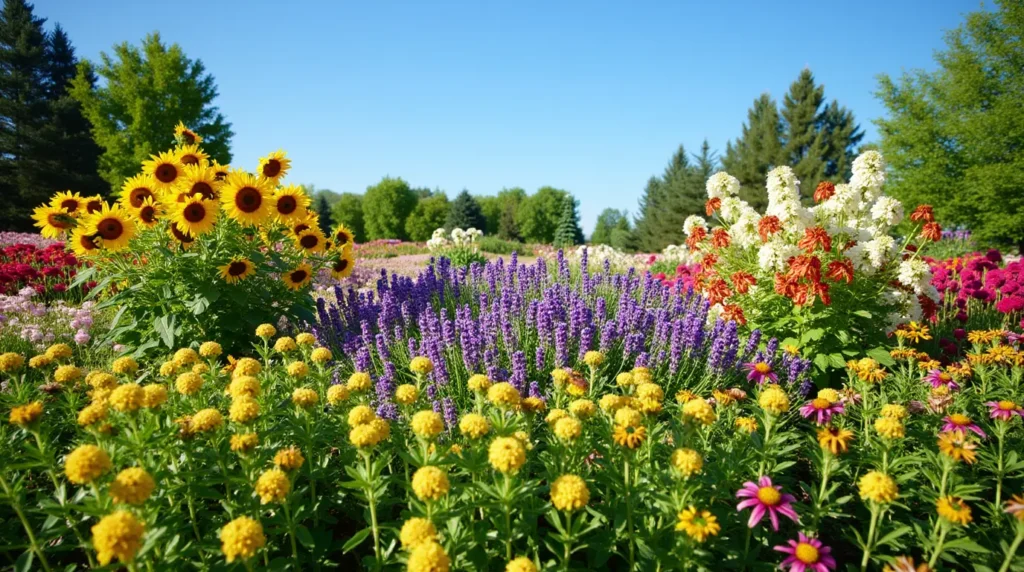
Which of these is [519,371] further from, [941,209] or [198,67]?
[198,67]

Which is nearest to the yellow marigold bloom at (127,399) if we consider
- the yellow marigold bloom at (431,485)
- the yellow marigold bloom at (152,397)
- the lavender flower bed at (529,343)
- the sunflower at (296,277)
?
the yellow marigold bloom at (152,397)

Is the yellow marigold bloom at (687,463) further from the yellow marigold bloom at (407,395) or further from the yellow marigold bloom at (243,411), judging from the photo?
the yellow marigold bloom at (243,411)

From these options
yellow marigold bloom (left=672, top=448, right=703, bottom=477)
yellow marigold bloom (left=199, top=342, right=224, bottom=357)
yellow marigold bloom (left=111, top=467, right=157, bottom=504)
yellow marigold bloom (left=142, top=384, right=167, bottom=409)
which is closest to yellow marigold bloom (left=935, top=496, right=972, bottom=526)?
yellow marigold bloom (left=672, top=448, right=703, bottom=477)

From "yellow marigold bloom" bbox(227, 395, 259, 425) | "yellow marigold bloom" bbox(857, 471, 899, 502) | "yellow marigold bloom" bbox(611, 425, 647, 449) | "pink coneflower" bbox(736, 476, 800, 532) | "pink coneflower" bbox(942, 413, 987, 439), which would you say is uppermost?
"yellow marigold bloom" bbox(227, 395, 259, 425)

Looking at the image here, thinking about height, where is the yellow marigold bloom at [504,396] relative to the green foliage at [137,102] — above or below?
below

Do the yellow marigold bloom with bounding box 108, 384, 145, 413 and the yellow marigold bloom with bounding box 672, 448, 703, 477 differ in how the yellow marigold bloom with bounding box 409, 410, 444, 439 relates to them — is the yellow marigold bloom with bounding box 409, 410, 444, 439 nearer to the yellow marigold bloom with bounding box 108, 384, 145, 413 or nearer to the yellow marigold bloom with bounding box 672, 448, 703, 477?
the yellow marigold bloom with bounding box 672, 448, 703, 477

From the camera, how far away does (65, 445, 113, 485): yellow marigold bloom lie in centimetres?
140

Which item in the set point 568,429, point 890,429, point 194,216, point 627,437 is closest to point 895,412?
point 890,429

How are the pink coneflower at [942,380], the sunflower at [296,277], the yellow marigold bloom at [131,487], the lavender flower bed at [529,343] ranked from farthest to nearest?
the sunflower at [296,277] < the lavender flower bed at [529,343] < the pink coneflower at [942,380] < the yellow marigold bloom at [131,487]

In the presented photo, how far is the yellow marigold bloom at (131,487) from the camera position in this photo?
134 centimetres

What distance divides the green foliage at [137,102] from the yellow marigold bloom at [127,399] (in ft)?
74.1

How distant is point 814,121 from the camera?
33.7 meters

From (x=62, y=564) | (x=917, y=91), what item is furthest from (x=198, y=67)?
(x=917, y=91)

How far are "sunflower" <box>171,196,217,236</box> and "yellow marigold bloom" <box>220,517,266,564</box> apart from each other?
2914 mm
